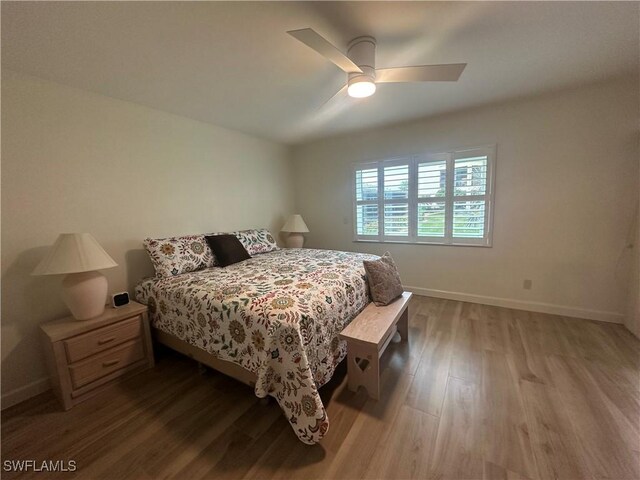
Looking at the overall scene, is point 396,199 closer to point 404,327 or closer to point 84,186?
point 404,327

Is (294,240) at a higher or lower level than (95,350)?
higher

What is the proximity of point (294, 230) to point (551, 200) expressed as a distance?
318cm

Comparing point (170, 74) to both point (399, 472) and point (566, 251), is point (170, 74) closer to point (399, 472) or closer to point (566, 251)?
point (399, 472)

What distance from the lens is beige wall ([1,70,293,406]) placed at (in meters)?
1.79

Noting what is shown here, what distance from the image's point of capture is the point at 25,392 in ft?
5.98

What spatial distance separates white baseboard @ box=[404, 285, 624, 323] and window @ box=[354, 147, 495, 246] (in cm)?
69

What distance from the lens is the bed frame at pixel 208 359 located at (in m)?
1.64

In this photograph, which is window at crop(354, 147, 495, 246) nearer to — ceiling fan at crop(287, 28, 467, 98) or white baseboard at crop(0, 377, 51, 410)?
ceiling fan at crop(287, 28, 467, 98)

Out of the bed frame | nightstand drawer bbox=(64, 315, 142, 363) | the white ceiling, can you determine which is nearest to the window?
the white ceiling

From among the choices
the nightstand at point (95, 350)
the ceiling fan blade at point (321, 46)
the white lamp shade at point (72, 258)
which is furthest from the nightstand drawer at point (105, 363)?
the ceiling fan blade at point (321, 46)

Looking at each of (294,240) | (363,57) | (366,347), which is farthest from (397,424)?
(294,240)

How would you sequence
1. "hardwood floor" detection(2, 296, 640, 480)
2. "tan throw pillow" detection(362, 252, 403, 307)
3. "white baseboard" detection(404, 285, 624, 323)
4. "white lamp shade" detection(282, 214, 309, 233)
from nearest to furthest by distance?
"hardwood floor" detection(2, 296, 640, 480) → "tan throw pillow" detection(362, 252, 403, 307) → "white baseboard" detection(404, 285, 624, 323) → "white lamp shade" detection(282, 214, 309, 233)

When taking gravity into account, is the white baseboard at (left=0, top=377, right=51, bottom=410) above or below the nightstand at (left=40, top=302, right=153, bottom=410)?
below

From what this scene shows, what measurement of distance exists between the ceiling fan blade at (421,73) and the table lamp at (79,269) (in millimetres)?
2376
